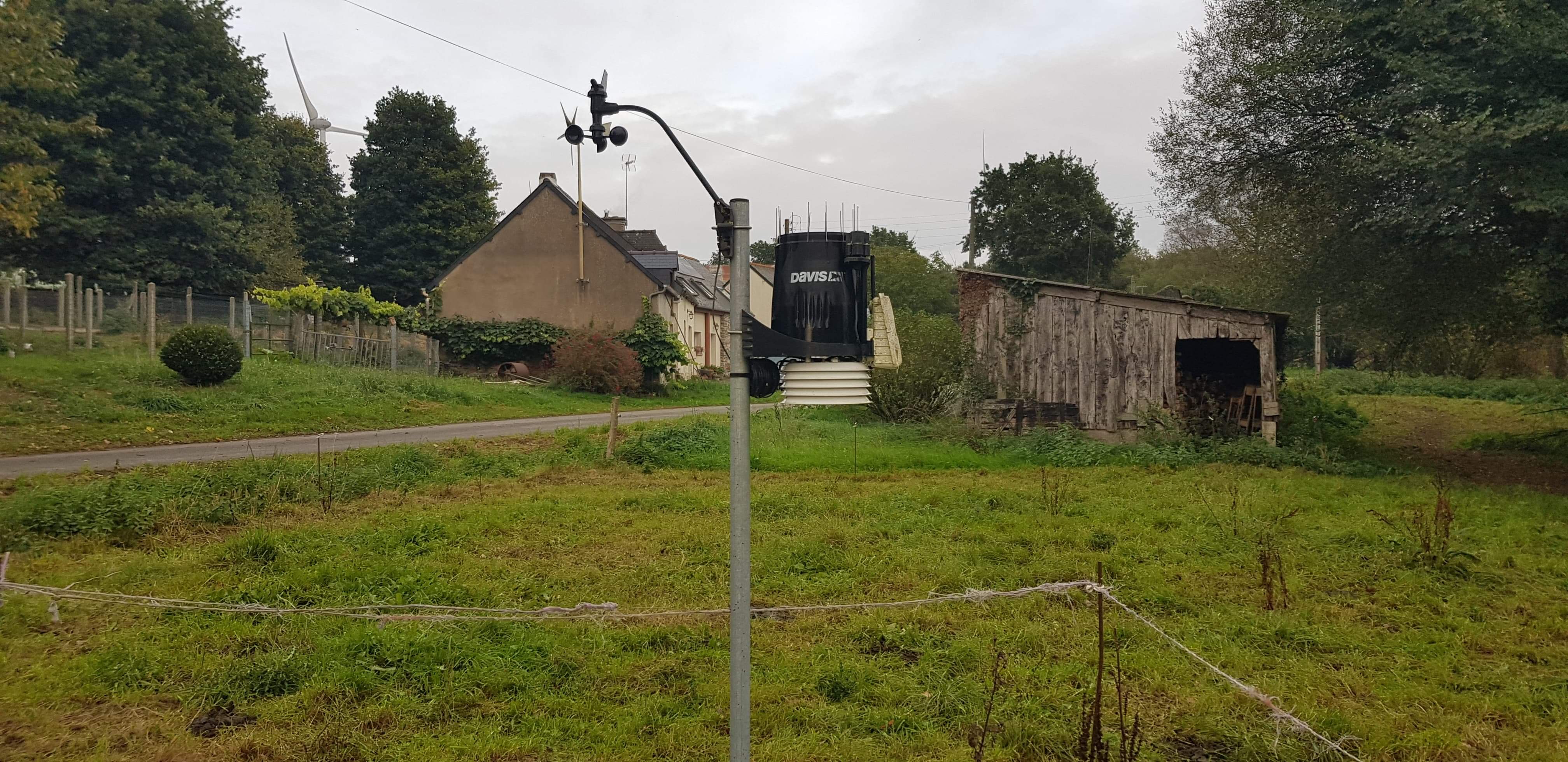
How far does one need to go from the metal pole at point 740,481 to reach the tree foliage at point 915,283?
50816 millimetres

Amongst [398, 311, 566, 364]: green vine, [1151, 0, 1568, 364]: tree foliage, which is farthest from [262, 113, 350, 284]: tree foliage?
[1151, 0, 1568, 364]: tree foliage

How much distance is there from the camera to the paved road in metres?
11.7

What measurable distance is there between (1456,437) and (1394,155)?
10.5 metres

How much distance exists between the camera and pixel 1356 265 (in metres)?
14.6

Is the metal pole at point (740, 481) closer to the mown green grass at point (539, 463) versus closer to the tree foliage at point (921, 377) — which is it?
the mown green grass at point (539, 463)

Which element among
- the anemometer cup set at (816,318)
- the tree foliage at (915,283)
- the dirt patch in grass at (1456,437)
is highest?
the tree foliage at (915,283)

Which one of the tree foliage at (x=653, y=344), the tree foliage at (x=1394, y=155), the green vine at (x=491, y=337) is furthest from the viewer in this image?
the green vine at (x=491, y=337)

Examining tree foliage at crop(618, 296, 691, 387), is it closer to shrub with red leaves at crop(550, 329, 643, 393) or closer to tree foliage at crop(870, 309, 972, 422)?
shrub with red leaves at crop(550, 329, 643, 393)

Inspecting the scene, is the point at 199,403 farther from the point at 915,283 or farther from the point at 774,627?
the point at 915,283

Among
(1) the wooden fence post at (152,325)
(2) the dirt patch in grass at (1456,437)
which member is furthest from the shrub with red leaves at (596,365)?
(2) the dirt patch in grass at (1456,437)

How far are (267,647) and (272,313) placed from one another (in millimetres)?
23093

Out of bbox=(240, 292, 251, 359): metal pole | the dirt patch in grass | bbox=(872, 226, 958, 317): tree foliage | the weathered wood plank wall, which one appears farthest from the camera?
bbox=(872, 226, 958, 317): tree foliage

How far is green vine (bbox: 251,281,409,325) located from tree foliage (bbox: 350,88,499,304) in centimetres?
1404

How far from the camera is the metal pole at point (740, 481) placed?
2.74 meters
